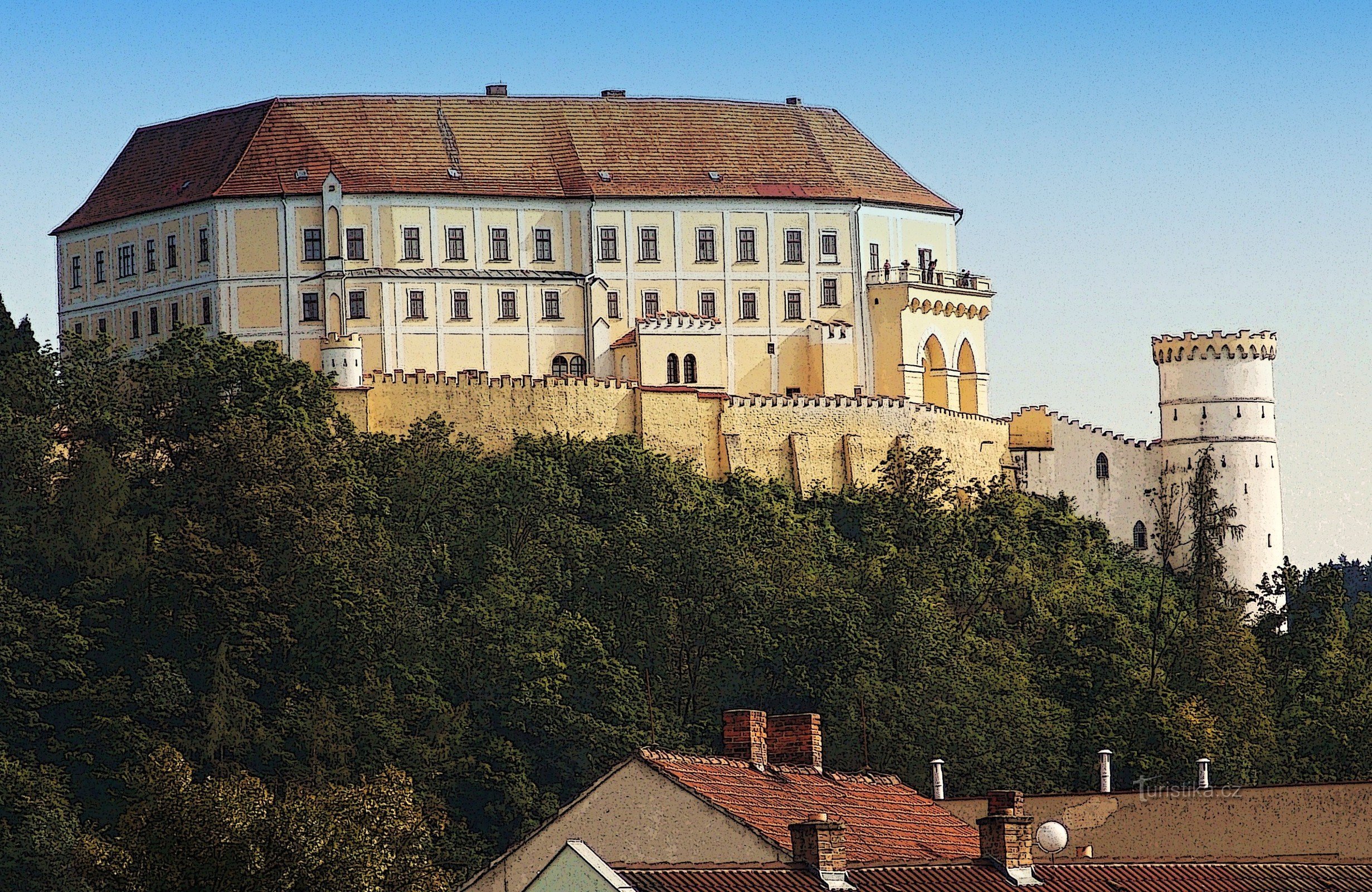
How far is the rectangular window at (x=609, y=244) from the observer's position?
3516 inches

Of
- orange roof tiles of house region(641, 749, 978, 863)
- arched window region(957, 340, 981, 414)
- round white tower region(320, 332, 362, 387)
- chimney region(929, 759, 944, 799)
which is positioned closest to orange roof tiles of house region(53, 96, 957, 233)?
arched window region(957, 340, 981, 414)

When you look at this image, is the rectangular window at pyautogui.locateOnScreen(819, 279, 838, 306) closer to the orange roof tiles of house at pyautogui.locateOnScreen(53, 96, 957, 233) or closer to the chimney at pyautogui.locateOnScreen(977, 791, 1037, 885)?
the orange roof tiles of house at pyautogui.locateOnScreen(53, 96, 957, 233)

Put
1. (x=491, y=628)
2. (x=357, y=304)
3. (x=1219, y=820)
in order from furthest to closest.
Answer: (x=357, y=304)
(x=491, y=628)
(x=1219, y=820)

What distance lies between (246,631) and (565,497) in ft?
31.0

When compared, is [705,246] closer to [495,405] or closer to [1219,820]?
[495,405]

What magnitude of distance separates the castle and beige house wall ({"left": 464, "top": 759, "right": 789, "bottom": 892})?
4226cm

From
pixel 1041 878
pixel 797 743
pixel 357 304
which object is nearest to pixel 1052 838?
pixel 1041 878

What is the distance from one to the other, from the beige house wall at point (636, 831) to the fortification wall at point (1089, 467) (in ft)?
167

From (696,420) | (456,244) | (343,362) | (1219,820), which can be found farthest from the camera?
(456,244)

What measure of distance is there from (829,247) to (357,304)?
495 inches

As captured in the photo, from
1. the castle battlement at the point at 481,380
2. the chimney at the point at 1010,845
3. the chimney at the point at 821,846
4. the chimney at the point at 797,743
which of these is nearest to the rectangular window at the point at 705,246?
the castle battlement at the point at 481,380

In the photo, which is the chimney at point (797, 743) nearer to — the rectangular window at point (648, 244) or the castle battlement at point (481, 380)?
the castle battlement at point (481, 380)

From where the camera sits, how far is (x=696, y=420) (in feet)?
279

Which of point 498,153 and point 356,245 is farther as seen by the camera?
point 498,153
